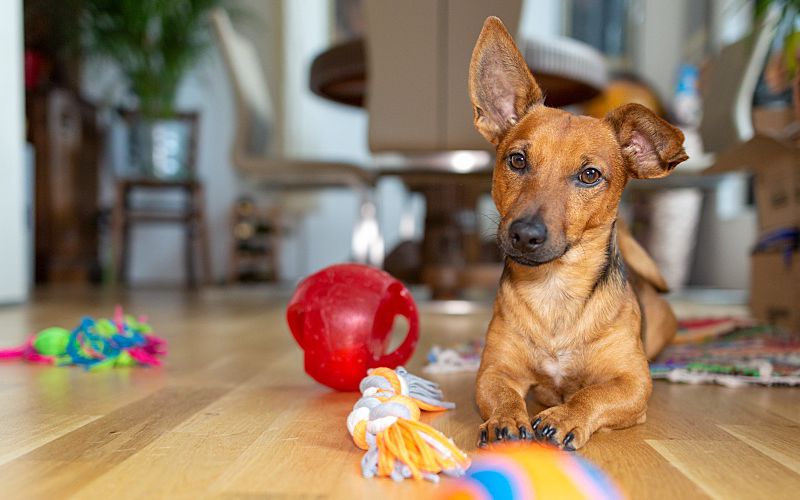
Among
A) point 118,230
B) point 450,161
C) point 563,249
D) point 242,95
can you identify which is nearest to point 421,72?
point 450,161

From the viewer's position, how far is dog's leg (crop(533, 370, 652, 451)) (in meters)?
1.10

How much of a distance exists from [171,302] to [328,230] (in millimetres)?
3185

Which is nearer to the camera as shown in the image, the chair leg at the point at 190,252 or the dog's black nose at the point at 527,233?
the dog's black nose at the point at 527,233

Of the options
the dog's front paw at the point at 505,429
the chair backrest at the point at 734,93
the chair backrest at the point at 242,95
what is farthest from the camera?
the chair backrest at the point at 242,95

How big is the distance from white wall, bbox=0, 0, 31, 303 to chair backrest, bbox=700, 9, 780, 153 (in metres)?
3.96

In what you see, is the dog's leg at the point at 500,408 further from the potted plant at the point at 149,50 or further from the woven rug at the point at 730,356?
the potted plant at the point at 149,50

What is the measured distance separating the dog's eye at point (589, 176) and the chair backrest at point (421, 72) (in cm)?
176

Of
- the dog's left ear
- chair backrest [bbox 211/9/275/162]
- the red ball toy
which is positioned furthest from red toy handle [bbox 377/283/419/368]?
chair backrest [bbox 211/9/275/162]

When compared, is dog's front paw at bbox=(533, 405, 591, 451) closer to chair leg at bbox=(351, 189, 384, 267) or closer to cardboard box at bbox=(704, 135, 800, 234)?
cardboard box at bbox=(704, 135, 800, 234)

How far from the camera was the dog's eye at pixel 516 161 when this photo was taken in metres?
1.35

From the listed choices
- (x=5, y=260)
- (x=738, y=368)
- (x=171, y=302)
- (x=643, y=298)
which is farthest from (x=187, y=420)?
(x=171, y=302)

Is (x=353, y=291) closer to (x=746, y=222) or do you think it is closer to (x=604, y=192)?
(x=604, y=192)

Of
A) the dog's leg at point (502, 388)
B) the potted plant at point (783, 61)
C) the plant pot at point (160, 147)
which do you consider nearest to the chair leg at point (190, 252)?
the plant pot at point (160, 147)

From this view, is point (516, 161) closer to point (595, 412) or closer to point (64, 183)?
point (595, 412)
